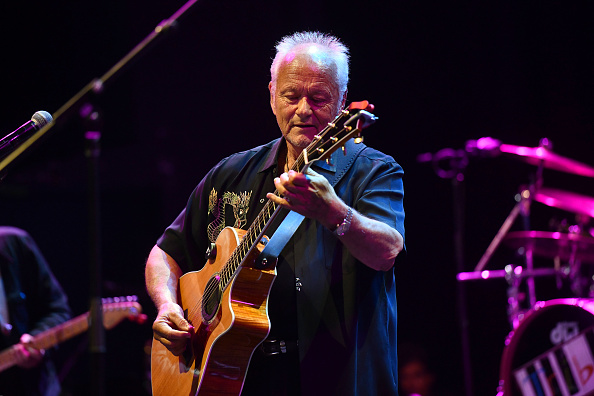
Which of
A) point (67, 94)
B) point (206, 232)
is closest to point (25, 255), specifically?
point (67, 94)

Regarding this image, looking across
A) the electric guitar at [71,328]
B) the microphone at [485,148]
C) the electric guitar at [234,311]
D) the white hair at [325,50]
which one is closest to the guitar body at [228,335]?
the electric guitar at [234,311]

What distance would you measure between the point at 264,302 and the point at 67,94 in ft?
14.3

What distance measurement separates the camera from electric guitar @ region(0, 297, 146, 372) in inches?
180

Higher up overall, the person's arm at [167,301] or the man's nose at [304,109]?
the man's nose at [304,109]

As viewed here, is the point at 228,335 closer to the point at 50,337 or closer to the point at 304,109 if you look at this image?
the point at 304,109

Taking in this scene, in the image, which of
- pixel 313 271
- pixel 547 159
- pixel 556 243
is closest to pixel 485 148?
pixel 547 159

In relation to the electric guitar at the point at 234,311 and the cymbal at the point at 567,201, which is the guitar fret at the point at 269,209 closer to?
the electric guitar at the point at 234,311

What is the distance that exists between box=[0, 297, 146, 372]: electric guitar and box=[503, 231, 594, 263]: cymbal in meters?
2.93

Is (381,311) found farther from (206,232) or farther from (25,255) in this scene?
(25,255)

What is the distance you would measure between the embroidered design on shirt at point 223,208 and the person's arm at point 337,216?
0.75 meters

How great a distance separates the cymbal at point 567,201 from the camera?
4812 mm

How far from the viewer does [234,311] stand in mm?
2490

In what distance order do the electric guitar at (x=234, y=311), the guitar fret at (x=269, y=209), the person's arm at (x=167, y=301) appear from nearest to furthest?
1. the guitar fret at (x=269, y=209)
2. the electric guitar at (x=234, y=311)
3. the person's arm at (x=167, y=301)

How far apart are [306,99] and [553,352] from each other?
2702 millimetres
